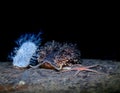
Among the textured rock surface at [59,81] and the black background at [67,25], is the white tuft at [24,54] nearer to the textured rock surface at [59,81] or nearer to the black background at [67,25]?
the textured rock surface at [59,81]

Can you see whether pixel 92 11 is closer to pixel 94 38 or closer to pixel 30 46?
pixel 94 38

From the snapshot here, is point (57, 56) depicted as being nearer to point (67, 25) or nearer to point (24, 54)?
point (24, 54)

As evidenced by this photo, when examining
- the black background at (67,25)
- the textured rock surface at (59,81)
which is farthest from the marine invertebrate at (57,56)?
the black background at (67,25)

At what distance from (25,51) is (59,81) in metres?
1.68

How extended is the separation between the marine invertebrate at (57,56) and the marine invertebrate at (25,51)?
26cm

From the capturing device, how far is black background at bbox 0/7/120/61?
32.8 feet

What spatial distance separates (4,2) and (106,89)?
7.61 metres

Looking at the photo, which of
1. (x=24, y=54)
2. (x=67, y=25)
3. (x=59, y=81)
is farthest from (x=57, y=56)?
(x=67, y=25)

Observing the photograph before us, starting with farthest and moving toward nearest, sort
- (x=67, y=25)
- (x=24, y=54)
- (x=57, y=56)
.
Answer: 1. (x=67, y=25)
2. (x=24, y=54)
3. (x=57, y=56)

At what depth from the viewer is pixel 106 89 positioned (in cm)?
341

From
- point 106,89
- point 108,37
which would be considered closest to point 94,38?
point 108,37

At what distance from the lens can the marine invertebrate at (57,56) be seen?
474 cm

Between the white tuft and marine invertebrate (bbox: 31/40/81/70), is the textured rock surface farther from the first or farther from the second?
the white tuft

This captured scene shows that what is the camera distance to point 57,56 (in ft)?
15.8
